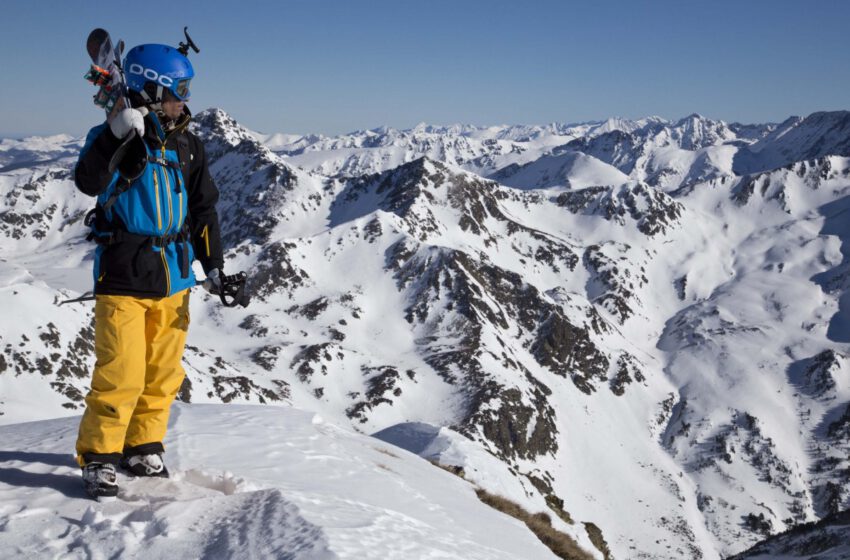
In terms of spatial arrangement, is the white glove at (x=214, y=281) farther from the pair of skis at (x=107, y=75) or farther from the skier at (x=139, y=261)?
the pair of skis at (x=107, y=75)

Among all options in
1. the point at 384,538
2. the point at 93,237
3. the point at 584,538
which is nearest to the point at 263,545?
the point at 384,538

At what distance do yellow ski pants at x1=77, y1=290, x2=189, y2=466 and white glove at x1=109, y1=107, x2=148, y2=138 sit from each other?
190cm

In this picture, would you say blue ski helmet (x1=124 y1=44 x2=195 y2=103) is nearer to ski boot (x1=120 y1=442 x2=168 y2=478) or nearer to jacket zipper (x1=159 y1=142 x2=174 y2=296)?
jacket zipper (x1=159 y1=142 x2=174 y2=296)

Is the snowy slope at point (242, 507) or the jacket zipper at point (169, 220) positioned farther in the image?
the jacket zipper at point (169, 220)

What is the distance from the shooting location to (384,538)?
6113 millimetres

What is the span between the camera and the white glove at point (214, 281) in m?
7.95

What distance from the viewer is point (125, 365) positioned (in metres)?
6.53

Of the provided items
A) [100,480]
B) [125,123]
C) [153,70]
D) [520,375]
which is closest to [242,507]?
[100,480]

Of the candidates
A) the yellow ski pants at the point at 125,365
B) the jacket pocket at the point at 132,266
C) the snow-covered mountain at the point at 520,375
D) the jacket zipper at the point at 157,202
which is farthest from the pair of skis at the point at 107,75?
the snow-covered mountain at the point at 520,375

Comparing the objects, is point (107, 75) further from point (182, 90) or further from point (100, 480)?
point (100, 480)

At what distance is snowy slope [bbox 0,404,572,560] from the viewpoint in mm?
5387

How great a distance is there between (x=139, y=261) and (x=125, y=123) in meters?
1.61

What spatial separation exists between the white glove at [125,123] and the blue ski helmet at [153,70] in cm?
98

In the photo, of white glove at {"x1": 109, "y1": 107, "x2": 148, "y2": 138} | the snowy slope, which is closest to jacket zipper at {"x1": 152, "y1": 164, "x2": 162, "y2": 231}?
white glove at {"x1": 109, "y1": 107, "x2": 148, "y2": 138}
